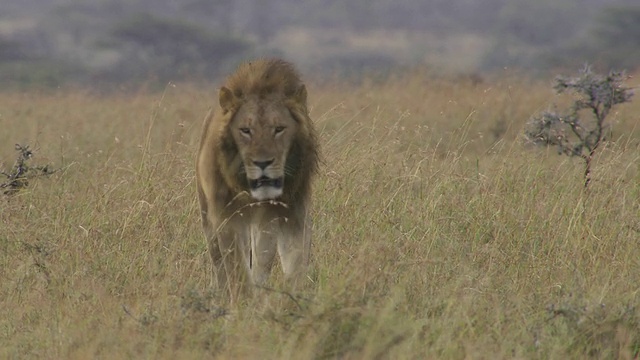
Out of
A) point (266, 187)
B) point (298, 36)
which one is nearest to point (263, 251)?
point (266, 187)

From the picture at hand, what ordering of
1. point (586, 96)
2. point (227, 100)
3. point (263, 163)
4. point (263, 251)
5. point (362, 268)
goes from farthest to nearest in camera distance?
1. point (586, 96)
2. point (263, 251)
3. point (227, 100)
4. point (263, 163)
5. point (362, 268)

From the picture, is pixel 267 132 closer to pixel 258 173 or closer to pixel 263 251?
pixel 258 173

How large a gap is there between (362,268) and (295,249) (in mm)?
943

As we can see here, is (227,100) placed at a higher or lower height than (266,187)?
higher

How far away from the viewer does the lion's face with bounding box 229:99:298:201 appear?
19.3 feet

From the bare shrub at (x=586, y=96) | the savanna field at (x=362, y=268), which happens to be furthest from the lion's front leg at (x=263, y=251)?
the bare shrub at (x=586, y=96)

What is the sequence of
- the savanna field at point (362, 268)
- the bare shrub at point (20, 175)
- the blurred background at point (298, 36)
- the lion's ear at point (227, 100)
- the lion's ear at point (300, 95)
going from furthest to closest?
the blurred background at point (298, 36), the bare shrub at point (20, 175), the lion's ear at point (300, 95), the lion's ear at point (227, 100), the savanna field at point (362, 268)

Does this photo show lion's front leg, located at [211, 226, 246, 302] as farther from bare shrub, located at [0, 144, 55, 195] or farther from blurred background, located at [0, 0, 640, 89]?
blurred background, located at [0, 0, 640, 89]

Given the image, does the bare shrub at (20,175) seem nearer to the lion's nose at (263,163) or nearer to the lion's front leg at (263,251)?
the lion's front leg at (263,251)

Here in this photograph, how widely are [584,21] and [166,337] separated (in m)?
108

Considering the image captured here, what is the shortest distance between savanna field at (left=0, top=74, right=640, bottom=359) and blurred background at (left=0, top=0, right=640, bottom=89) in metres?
33.8

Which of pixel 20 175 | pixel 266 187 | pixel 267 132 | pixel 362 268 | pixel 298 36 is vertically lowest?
pixel 298 36

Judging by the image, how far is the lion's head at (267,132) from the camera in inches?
233

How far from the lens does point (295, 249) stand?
6.34 m
